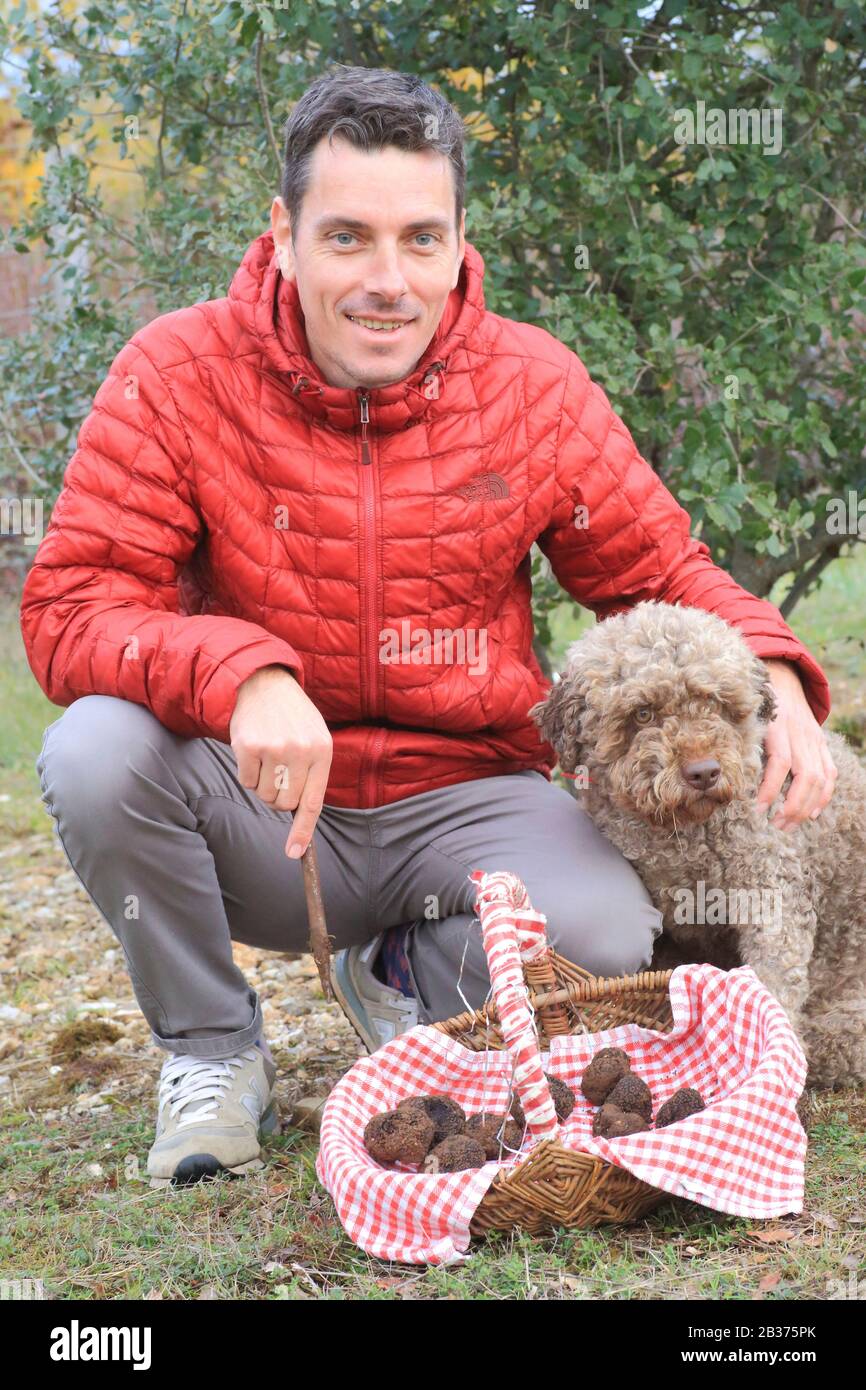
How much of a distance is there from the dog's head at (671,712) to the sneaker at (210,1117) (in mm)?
1038

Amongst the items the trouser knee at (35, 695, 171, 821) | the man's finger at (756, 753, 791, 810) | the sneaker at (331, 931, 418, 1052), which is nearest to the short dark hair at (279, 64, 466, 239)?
the trouser knee at (35, 695, 171, 821)

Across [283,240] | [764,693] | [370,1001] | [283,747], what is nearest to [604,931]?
[764,693]

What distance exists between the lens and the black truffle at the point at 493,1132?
9.11ft

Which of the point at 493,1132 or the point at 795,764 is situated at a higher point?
the point at 795,764

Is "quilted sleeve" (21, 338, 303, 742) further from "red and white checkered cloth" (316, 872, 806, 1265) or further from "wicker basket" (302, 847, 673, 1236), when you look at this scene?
"red and white checkered cloth" (316, 872, 806, 1265)

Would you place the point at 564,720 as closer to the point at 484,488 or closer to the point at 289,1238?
the point at 484,488

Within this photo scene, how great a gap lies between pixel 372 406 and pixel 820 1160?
1833 mm

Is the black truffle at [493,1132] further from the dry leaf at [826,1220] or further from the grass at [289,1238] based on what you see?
the dry leaf at [826,1220]

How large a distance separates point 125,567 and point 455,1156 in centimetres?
142

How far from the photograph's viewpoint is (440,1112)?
2.81m

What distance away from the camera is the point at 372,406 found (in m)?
3.19

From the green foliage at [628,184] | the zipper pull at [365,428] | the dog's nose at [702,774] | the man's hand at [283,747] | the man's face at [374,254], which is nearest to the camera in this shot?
the man's hand at [283,747]

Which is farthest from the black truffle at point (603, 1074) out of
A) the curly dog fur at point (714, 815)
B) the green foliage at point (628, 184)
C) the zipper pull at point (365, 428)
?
the green foliage at point (628, 184)
